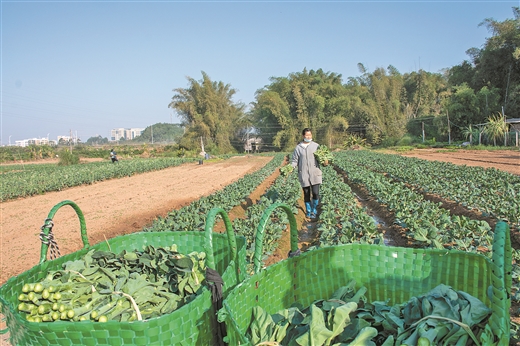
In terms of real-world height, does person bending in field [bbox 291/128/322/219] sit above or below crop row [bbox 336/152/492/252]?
above

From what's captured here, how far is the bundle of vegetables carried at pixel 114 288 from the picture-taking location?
75.7 inches

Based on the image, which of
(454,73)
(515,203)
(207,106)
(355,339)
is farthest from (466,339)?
(454,73)

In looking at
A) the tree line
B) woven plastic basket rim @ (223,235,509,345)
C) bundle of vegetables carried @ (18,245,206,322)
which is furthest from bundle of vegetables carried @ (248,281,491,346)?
the tree line

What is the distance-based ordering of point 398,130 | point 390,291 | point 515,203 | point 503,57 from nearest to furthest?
point 390,291, point 515,203, point 503,57, point 398,130

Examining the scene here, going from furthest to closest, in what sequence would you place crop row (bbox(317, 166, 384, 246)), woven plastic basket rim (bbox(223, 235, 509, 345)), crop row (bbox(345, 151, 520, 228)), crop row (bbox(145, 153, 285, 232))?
crop row (bbox(345, 151, 520, 228)) < crop row (bbox(145, 153, 285, 232)) < crop row (bbox(317, 166, 384, 246)) < woven plastic basket rim (bbox(223, 235, 509, 345))

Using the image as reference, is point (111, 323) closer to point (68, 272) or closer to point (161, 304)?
point (161, 304)

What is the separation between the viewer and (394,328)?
178cm

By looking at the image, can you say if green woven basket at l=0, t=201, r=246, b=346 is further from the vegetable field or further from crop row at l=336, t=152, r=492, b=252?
crop row at l=336, t=152, r=492, b=252

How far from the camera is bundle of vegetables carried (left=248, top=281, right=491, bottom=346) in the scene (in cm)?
158

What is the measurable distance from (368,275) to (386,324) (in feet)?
2.17

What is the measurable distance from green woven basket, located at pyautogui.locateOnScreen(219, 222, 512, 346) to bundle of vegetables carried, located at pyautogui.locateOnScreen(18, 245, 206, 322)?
0.44 meters

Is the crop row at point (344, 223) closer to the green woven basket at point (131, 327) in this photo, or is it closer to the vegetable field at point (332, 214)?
the vegetable field at point (332, 214)

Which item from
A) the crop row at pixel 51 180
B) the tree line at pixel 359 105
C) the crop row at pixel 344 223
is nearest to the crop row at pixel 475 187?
the crop row at pixel 344 223

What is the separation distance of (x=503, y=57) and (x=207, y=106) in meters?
33.8
